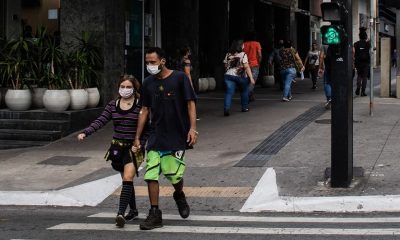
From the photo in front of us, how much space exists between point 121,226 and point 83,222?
0.66 m

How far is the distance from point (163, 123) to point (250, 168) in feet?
10.5

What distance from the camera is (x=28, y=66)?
44.3 feet

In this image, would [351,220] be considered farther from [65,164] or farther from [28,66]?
[28,66]

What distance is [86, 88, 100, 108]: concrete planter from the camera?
537 inches

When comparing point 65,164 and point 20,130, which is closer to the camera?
point 65,164

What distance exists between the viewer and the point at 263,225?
688 centimetres

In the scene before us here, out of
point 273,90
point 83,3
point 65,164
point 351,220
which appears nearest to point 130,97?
point 351,220

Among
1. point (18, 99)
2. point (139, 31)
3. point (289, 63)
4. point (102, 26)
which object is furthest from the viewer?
point (139, 31)

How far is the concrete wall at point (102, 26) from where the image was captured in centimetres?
1411

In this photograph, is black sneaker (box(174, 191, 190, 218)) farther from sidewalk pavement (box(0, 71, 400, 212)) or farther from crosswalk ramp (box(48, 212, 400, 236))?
sidewalk pavement (box(0, 71, 400, 212))

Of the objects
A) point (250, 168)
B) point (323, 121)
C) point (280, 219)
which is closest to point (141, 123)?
point (280, 219)

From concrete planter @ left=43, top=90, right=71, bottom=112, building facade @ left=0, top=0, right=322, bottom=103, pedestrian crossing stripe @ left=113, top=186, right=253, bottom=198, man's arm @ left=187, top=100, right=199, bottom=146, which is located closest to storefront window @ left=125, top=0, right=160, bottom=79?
building facade @ left=0, top=0, right=322, bottom=103

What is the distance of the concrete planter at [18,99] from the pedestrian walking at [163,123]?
23.3ft

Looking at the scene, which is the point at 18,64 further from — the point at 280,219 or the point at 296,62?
the point at 280,219
